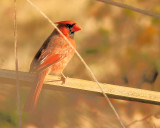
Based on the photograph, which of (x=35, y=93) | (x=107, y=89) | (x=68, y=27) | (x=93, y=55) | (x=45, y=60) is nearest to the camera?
(x=107, y=89)

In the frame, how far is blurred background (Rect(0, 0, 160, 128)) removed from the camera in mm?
2920

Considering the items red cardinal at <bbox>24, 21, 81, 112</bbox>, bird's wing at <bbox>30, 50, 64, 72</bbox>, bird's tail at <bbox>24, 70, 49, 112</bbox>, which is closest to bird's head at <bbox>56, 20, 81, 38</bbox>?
red cardinal at <bbox>24, 21, 81, 112</bbox>

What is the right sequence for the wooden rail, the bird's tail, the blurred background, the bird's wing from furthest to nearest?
the blurred background → the bird's wing → the bird's tail → the wooden rail

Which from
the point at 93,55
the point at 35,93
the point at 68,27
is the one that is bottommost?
the point at 35,93

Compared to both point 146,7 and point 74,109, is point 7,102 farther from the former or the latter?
point 146,7

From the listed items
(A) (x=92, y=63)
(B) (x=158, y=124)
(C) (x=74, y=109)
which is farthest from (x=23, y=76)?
(B) (x=158, y=124)

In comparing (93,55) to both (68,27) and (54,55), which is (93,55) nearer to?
(68,27)

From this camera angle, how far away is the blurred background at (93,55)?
2920 millimetres

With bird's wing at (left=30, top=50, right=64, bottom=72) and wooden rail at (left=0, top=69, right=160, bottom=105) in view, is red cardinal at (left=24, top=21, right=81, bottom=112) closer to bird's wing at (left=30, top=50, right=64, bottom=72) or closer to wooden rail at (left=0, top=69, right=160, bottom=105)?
bird's wing at (left=30, top=50, right=64, bottom=72)

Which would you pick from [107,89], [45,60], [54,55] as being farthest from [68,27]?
[107,89]

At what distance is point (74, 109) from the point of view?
2.95 meters

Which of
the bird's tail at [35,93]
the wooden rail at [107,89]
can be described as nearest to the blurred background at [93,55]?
the bird's tail at [35,93]

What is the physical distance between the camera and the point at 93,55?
10.8 feet

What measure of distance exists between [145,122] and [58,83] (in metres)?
1.28
